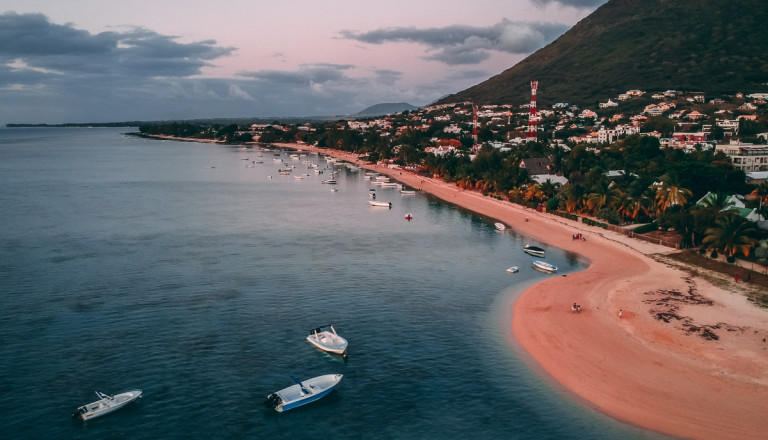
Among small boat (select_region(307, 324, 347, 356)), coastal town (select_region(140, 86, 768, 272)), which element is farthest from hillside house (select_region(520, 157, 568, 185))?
small boat (select_region(307, 324, 347, 356))

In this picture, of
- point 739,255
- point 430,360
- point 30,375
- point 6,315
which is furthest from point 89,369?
point 739,255

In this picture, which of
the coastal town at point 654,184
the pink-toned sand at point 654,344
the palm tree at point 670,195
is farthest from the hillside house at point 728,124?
→ the pink-toned sand at point 654,344

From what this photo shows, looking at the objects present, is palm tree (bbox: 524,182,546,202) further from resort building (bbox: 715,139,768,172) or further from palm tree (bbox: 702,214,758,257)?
resort building (bbox: 715,139,768,172)

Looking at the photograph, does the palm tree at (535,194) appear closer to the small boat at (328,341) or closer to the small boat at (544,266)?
the small boat at (544,266)

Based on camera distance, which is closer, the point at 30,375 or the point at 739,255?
the point at 30,375

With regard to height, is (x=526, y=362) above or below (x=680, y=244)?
below

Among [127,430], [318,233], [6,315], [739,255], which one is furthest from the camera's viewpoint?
[318,233]

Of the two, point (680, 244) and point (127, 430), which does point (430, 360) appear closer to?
point (127, 430)
